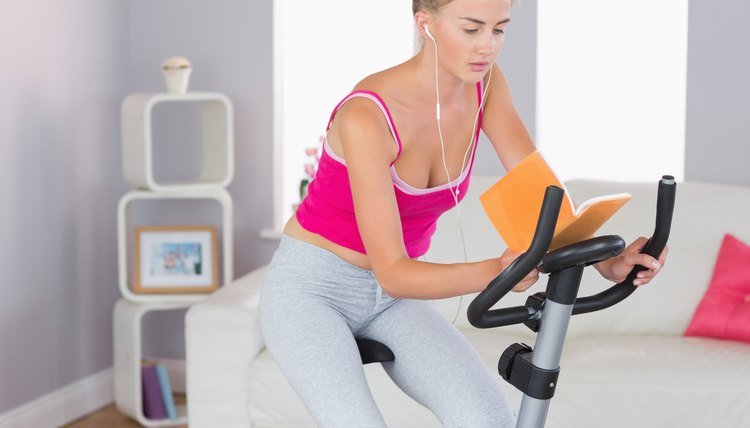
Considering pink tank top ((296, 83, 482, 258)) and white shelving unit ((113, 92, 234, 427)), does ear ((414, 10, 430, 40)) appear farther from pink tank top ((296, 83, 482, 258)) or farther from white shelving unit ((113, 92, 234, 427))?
white shelving unit ((113, 92, 234, 427))

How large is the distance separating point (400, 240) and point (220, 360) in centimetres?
167

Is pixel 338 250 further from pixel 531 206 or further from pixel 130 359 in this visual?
pixel 130 359

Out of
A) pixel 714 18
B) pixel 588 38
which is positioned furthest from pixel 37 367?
pixel 714 18

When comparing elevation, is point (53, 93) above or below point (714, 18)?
below

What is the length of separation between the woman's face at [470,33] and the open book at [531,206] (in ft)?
1.00

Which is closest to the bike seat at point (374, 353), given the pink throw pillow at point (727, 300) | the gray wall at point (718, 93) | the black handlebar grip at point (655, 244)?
the black handlebar grip at point (655, 244)

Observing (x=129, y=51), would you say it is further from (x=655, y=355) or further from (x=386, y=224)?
(x=386, y=224)

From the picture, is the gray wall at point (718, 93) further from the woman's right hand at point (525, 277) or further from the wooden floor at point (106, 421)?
the woman's right hand at point (525, 277)

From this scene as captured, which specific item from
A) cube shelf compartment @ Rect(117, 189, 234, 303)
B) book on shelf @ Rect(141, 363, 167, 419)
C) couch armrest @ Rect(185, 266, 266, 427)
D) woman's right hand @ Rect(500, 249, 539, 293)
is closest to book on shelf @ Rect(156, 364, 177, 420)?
book on shelf @ Rect(141, 363, 167, 419)

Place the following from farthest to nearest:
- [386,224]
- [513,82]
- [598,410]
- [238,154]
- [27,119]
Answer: [238,154], [513,82], [27,119], [598,410], [386,224]

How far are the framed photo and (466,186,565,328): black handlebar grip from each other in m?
2.65

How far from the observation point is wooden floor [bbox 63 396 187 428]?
4047 millimetres

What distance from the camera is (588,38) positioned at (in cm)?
416

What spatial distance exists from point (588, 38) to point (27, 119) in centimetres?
218
